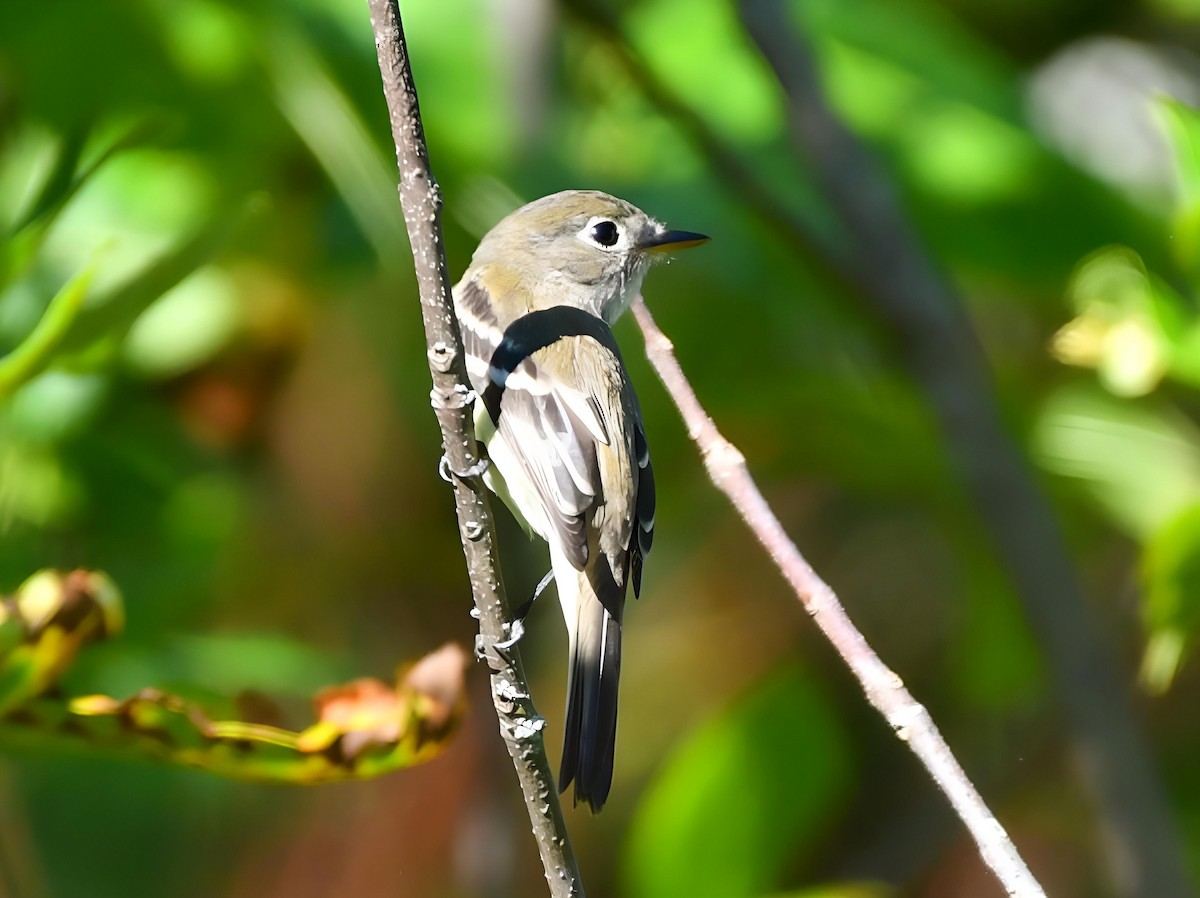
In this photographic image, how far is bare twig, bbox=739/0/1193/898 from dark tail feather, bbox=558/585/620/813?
624 mm

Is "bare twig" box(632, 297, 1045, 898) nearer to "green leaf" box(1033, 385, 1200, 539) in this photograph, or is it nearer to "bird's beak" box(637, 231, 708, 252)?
"bird's beak" box(637, 231, 708, 252)

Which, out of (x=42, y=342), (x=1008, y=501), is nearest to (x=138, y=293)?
(x=42, y=342)

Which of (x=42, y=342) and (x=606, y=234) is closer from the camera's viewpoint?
(x=42, y=342)

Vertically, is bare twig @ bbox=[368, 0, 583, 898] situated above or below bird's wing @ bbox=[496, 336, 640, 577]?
above

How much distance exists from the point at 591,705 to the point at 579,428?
343 mm

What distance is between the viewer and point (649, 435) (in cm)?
213

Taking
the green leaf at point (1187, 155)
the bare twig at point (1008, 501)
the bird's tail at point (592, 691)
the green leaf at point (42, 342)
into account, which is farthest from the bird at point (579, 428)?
the green leaf at point (1187, 155)

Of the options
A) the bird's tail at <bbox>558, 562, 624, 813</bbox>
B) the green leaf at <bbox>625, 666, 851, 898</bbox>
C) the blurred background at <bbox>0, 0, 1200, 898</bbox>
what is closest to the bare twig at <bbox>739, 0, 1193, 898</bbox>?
the blurred background at <bbox>0, 0, 1200, 898</bbox>

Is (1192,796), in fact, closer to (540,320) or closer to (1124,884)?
(1124,884)

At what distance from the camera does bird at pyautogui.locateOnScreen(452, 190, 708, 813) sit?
53.7 inches

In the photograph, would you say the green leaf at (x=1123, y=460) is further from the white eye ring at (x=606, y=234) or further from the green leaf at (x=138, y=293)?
the green leaf at (x=138, y=293)

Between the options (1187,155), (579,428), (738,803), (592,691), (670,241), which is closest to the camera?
(592,691)

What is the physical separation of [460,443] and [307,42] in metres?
1.20

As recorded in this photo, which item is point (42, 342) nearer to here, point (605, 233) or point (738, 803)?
point (605, 233)
